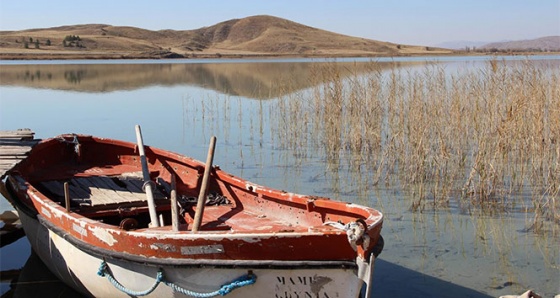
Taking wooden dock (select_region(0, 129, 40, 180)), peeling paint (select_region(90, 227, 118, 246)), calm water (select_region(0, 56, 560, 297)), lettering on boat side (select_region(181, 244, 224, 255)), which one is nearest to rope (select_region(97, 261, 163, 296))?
peeling paint (select_region(90, 227, 118, 246))

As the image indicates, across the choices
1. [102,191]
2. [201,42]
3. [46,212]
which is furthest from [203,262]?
[201,42]

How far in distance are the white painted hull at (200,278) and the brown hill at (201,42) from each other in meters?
Result: 62.6

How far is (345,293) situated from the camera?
16.1 feet

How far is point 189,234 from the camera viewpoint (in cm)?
523

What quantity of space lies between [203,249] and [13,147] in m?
5.14

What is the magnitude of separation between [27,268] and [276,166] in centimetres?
596

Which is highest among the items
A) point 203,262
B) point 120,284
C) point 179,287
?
point 203,262

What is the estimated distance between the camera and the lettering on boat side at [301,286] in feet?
16.2

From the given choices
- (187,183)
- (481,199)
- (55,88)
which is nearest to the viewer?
(187,183)

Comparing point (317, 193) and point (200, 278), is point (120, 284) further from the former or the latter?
point (317, 193)

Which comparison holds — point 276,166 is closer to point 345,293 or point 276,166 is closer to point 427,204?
point 427,204

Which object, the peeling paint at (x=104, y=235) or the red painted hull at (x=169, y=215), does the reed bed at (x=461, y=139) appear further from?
the peeling paint at (x=104, y=235)

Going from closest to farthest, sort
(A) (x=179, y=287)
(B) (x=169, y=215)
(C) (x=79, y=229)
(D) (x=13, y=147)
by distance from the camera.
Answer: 1. (A) (x=179, y=287)
2. (C) (x=79, y=229)
3. (B) (x=169, y=215)
4. (D) (x=13, y=147)

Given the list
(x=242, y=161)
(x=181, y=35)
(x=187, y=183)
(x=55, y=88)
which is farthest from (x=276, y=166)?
(x=181, y=35)
